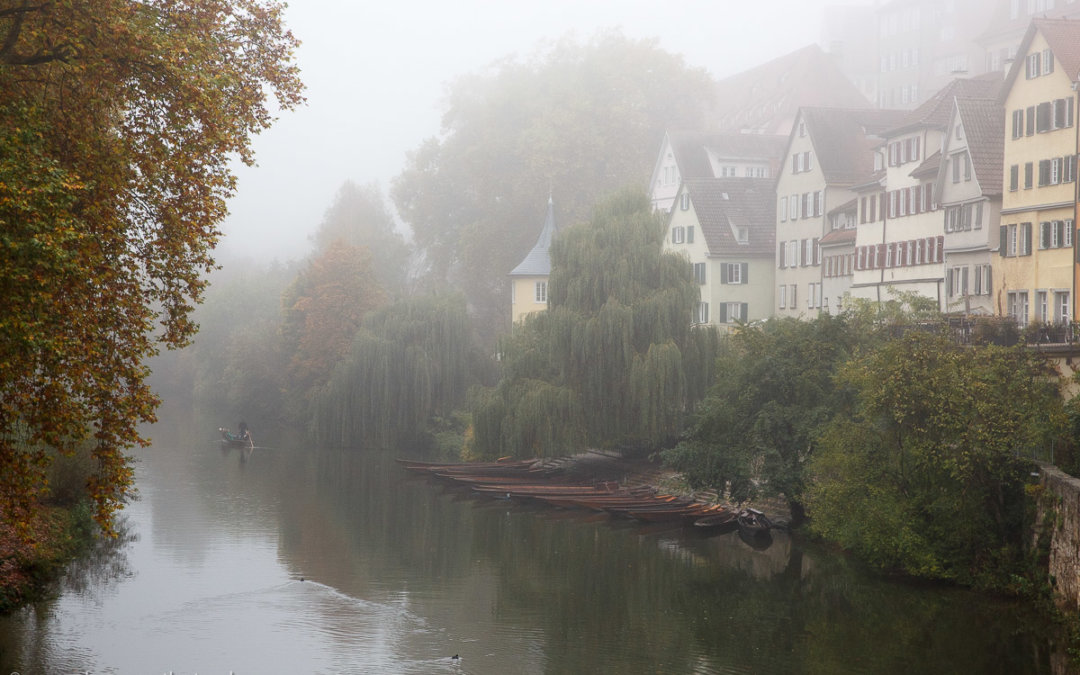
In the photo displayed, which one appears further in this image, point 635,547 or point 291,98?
point 635,547

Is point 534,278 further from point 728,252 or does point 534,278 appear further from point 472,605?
point 472,605

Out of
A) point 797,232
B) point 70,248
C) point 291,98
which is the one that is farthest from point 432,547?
point 797,232

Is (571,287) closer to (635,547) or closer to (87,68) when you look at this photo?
(635,547)

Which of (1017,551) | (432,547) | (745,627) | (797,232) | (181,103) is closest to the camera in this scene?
(181,103)

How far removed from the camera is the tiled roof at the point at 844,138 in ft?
186

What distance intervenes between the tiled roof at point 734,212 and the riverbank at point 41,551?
3825cm

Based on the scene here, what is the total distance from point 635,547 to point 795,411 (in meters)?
6.25

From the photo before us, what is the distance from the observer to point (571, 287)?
44.6 m

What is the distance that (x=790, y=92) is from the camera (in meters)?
92.4

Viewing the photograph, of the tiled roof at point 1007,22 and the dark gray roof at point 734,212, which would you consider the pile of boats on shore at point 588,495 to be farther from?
the tiled roof at point 1007,22

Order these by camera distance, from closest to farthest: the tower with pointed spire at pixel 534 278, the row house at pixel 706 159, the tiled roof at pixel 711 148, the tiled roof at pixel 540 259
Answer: the tower with pointed spire at pixel 534 278 < the tiled roof at pixel 540 259 < the tiled roof at pixel 711 148 < the row house at pixel 706 159

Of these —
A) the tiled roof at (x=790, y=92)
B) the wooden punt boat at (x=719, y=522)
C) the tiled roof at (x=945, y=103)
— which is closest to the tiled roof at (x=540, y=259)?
the tiled roof at (x=945, y=103)

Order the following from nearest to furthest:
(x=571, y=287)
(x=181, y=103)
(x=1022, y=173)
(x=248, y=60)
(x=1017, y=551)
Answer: (x=181, y=103), (x=248, y=60), (x=1017, y=551), (x=1022, y=173), (x=571, y=287)

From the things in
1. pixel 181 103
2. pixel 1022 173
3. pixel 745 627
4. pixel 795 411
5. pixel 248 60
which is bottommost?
pixel 745 627
